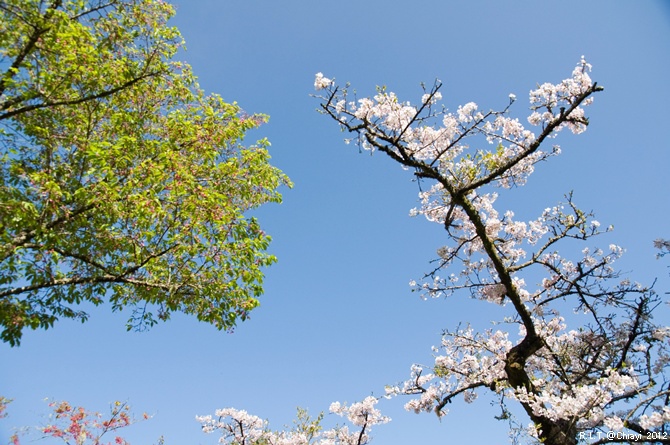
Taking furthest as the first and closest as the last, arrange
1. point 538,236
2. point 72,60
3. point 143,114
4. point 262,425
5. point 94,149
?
point 262,425, point 538,236, point 143,114, point 72,60, point 94,149

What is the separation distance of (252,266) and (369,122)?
328 cm

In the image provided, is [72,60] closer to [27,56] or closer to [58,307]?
[27,56]

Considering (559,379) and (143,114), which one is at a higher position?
(143,114)

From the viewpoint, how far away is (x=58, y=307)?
6422 mm

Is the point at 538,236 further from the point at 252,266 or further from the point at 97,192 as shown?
the point at 97,192

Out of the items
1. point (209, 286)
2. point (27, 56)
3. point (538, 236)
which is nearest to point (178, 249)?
point (209, 286)

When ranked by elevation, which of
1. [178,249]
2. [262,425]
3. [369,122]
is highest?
[369,122]

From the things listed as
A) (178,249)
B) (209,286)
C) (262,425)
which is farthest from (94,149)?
(262,425)

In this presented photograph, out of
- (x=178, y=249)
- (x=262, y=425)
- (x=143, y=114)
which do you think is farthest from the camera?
(x=262, y=425)

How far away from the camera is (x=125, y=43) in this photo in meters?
7.14

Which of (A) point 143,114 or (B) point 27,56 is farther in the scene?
(A) point 143,114

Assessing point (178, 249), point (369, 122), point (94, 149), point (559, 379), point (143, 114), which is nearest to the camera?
point (94, 149)

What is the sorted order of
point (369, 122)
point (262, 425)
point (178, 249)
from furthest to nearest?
point (262, 425), point (369, 122), point (178, 249)

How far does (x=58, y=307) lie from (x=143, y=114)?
12.1 feet
